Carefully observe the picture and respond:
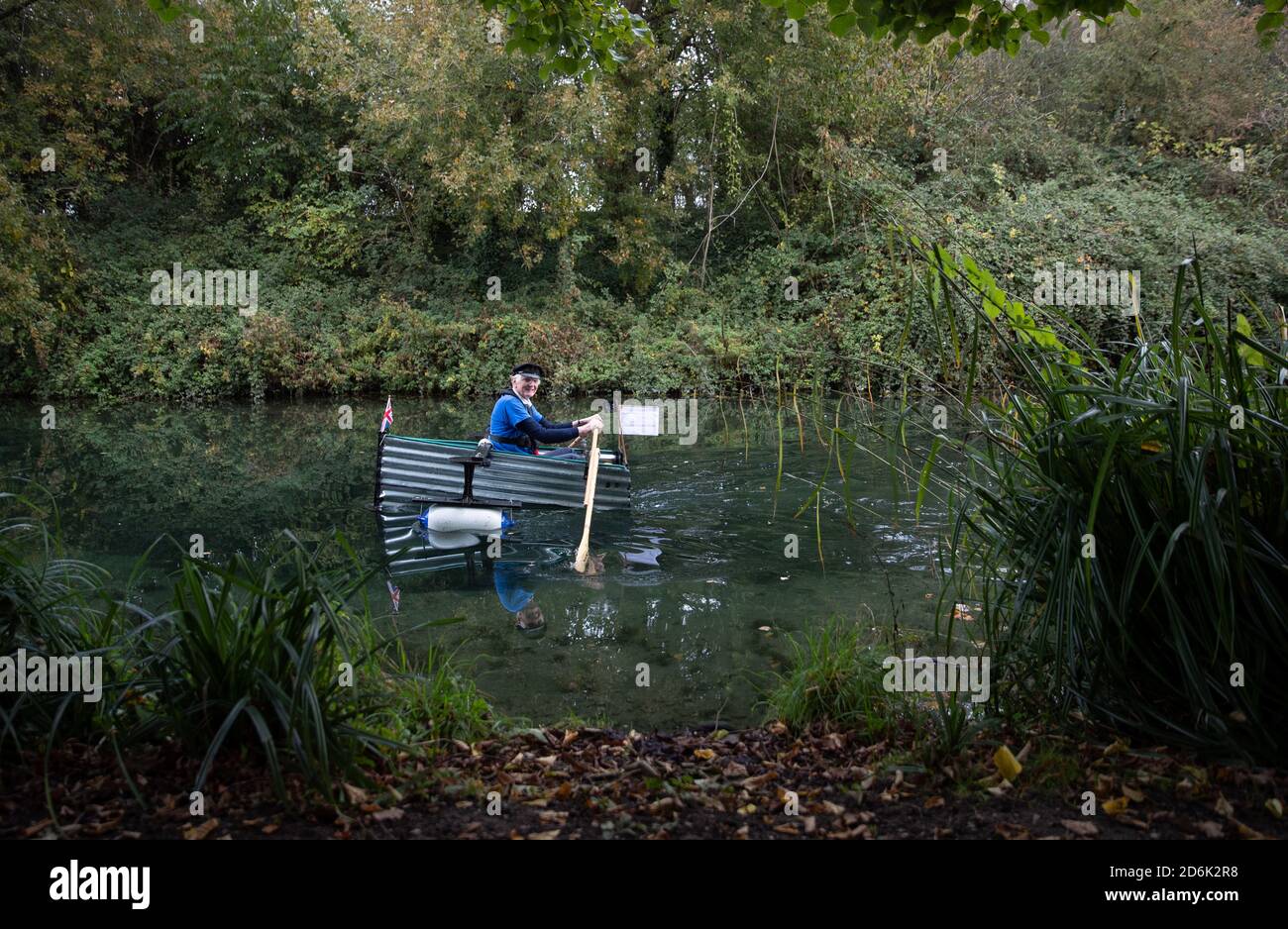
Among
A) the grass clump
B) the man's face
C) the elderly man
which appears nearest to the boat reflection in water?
the elderly man

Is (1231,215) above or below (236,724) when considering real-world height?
above

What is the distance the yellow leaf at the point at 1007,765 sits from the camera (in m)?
3.22

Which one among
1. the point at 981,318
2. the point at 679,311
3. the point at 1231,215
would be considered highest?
the point at 1231,215

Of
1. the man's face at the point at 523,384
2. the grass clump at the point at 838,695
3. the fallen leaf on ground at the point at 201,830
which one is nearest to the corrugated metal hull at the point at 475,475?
the man's face at the point at 523,384

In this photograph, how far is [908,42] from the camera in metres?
19.6

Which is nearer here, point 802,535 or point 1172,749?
point 1172,749

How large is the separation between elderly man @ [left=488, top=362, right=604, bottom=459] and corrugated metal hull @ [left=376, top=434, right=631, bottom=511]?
174 mm

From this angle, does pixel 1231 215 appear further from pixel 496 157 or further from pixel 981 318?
pixel 981 318

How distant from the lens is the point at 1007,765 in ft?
10.6

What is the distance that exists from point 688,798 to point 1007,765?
108 centimetres

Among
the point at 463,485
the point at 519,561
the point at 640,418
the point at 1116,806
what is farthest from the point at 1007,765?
the point at 463,485

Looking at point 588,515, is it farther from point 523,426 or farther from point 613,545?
point 523,426

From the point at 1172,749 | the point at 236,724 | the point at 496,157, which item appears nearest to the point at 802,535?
the point at 1172,749
